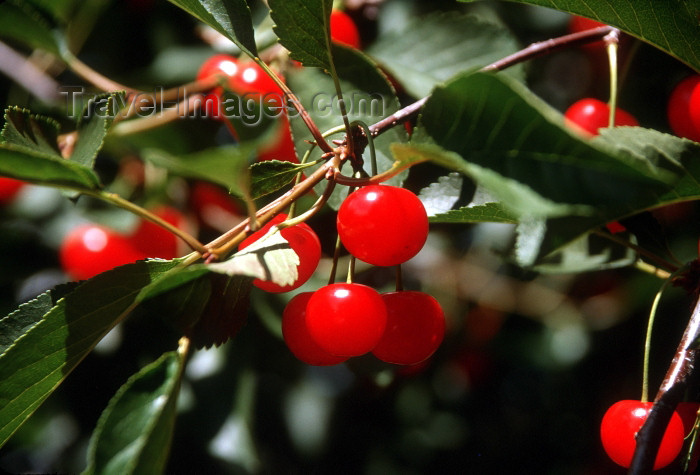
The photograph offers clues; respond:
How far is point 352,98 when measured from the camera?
38.1 inches

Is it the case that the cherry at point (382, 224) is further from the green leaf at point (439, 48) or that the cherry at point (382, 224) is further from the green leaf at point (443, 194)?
the green leaf at point (439, 48)

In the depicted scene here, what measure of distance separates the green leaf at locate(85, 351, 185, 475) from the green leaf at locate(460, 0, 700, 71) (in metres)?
0.60

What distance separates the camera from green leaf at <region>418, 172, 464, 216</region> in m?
0.81

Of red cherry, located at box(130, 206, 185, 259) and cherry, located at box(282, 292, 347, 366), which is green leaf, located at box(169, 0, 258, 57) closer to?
cherry, located at box(282, 292, 347, 366)

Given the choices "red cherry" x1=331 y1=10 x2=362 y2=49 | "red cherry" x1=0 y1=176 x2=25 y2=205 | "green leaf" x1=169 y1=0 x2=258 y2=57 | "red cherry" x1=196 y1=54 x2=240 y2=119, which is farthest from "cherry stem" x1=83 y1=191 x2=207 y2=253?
"red cherry" x1=0 y1=176 x2=25 y2=205

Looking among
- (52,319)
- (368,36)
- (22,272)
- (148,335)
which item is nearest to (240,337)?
(148,335)

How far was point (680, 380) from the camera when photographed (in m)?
0.62

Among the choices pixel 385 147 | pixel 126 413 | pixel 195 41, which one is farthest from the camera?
pixel 195 41

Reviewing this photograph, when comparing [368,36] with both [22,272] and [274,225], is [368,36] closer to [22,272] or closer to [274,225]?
[274,225]

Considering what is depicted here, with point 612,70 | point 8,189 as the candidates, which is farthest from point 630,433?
point 8,189

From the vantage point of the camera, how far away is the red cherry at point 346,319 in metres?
0.69

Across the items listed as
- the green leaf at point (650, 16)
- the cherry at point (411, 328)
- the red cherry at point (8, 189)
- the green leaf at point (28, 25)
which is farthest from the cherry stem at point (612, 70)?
the red cherry at point (8, 189)

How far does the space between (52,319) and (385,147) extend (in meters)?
0.51

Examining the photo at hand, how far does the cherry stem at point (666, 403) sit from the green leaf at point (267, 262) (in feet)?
1.30
